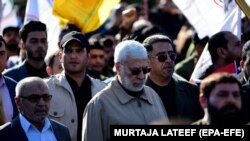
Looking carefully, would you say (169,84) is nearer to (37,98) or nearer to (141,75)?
(141,75)

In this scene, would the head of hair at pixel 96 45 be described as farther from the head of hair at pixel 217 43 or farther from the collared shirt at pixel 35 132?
the collared shirt at pixel 35 132

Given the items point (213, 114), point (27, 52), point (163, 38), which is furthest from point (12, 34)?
point (213, 114)

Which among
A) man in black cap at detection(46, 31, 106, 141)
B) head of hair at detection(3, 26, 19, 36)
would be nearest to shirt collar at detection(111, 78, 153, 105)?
man in black cap at detection(46, 31, 106, 141)

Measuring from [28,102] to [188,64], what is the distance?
5.38m

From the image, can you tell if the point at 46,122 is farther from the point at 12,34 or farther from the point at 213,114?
the point at 12,34

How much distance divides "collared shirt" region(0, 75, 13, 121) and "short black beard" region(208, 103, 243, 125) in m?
3.52

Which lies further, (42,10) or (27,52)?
(42,10)

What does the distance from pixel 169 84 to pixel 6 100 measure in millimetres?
1612

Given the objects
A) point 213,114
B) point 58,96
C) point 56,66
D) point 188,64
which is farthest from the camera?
point 188,64

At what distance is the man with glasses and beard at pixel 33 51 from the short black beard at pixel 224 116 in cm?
453

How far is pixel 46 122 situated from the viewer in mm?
10617

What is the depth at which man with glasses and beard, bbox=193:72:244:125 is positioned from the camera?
845cm

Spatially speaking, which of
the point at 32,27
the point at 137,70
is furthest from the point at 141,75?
the point at 32,27

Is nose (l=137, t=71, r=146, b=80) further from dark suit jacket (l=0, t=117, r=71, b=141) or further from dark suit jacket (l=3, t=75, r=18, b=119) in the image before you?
dark suit jacket (l=3, t=75, r=18, b=119)
